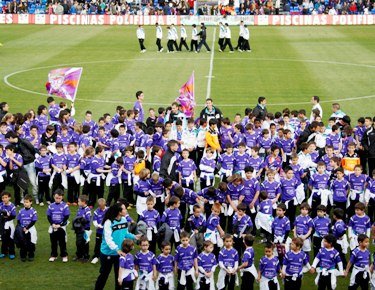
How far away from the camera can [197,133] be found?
21.0 m

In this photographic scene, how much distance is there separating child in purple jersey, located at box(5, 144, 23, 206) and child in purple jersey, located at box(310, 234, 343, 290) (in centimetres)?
802

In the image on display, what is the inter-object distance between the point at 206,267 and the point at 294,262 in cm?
149

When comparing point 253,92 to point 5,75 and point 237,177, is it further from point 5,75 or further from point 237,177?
point 237,177

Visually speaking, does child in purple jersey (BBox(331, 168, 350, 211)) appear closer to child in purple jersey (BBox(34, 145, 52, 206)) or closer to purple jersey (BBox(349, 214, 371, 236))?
purple jersey (BBox(349, 214, 371, 236))

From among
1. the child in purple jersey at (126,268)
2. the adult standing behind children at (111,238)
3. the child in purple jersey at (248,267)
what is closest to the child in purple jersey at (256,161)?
the child in purple jersey at (248,267)

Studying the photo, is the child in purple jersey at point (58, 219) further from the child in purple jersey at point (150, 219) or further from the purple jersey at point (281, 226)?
the purple jersey at point (281, 226)

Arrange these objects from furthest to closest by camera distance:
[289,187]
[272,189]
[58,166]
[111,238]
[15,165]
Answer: [58,166], [15,165], [289,187], [272,189], [111,238]

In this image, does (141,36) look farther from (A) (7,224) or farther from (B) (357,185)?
(A) (7,224)

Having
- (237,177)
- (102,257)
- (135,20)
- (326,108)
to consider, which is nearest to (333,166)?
(237,177)

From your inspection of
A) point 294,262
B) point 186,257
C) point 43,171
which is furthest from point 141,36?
point 294,262

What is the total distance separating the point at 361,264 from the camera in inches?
551

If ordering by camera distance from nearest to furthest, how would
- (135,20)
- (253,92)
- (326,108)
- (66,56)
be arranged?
(326,108) < (253,92) < (66,56) < (135,20)

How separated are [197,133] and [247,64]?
63.5ft

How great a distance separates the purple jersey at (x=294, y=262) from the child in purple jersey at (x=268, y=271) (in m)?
0.18
